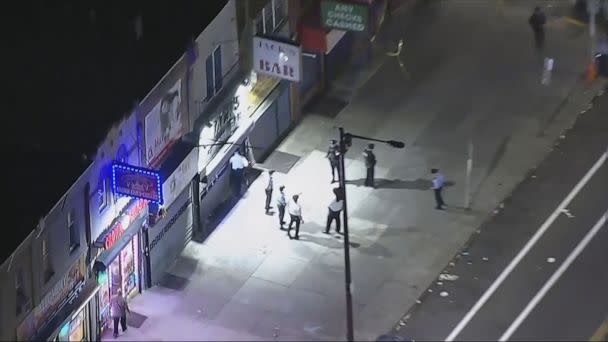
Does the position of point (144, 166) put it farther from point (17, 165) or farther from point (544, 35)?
point (544, 35)

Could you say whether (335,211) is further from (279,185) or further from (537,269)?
(537,269)

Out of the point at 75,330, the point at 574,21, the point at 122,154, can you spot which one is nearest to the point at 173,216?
the point at 122,154

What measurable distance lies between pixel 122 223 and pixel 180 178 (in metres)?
2.90

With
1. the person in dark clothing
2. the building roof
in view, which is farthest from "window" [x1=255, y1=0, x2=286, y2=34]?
the person in dark clothing

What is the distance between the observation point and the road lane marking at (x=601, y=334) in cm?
4934

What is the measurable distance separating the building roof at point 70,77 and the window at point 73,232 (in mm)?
1189

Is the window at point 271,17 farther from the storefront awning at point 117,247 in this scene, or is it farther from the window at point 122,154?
the storefront awning at point 117,247

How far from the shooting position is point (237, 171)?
5553 cm

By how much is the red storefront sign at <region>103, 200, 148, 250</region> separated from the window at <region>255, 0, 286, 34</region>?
25.9ft

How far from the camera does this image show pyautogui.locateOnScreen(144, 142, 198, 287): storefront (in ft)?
168

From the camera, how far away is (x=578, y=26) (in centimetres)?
6506

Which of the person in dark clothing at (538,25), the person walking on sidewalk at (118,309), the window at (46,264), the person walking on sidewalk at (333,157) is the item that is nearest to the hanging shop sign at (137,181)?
the window at (46,264)

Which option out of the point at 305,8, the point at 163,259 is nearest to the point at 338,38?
the point at 305,8

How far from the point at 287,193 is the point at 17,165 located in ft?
39.1
